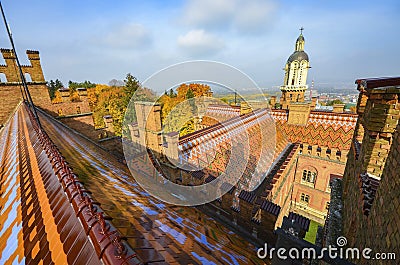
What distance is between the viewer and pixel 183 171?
6402 millimetres

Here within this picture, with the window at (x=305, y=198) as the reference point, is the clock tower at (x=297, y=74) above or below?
above

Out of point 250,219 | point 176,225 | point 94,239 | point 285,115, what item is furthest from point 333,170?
point 94,239

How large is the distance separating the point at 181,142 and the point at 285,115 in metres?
11.5

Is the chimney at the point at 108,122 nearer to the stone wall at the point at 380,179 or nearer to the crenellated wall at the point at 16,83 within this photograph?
the crenellated wall at the point at 16,83

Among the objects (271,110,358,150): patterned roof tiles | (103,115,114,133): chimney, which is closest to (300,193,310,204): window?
(271,110,358,150): patterned roof tiles

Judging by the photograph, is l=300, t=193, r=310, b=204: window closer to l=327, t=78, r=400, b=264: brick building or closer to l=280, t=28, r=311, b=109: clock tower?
l=327, t=78, r=400, b=264: brick building

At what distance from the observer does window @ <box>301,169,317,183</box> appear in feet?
43.0

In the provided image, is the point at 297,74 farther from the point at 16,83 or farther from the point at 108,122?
the point at 16,83

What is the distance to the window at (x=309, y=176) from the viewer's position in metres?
13.1
